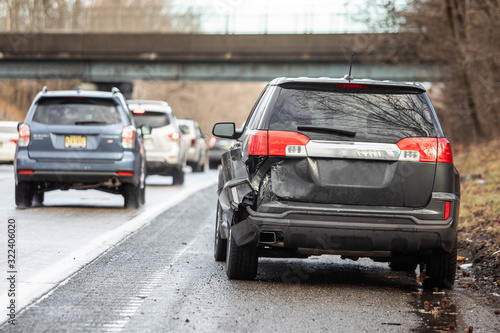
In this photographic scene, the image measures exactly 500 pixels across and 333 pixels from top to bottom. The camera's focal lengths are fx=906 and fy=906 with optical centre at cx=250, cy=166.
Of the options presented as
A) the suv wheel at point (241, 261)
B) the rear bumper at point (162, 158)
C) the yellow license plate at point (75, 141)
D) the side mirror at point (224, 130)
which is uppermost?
the side mirror at point (224, 130)

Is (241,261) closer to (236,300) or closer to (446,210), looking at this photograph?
(236,300)

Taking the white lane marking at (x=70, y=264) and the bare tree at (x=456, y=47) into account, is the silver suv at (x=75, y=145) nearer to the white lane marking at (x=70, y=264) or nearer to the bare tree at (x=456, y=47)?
the white lane marking at (x=70, y=264)

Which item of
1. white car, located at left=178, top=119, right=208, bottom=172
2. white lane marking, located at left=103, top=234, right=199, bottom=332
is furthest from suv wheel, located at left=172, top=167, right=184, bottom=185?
white lane marking, located at left=103, top=234, right=199, bottom=332

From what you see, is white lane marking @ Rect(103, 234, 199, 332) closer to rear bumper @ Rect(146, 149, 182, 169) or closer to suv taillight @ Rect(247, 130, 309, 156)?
suv taillight @ Rect(247, 130, 309, 156)

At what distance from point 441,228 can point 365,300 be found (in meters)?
0.82

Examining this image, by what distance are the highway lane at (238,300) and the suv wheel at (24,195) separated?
480 cm

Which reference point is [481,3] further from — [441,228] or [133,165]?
[441,228]

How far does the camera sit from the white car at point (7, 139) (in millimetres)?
25906

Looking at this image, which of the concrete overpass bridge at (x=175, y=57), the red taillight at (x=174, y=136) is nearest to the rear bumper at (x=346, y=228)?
the red taillight at (x=174, y=136)

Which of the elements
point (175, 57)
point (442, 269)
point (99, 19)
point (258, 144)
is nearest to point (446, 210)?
point (442, 269)

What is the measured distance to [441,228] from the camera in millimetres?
7098

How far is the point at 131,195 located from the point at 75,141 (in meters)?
1.29

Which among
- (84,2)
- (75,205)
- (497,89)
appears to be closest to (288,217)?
(75,205)

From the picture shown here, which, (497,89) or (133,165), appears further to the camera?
(497,89)
